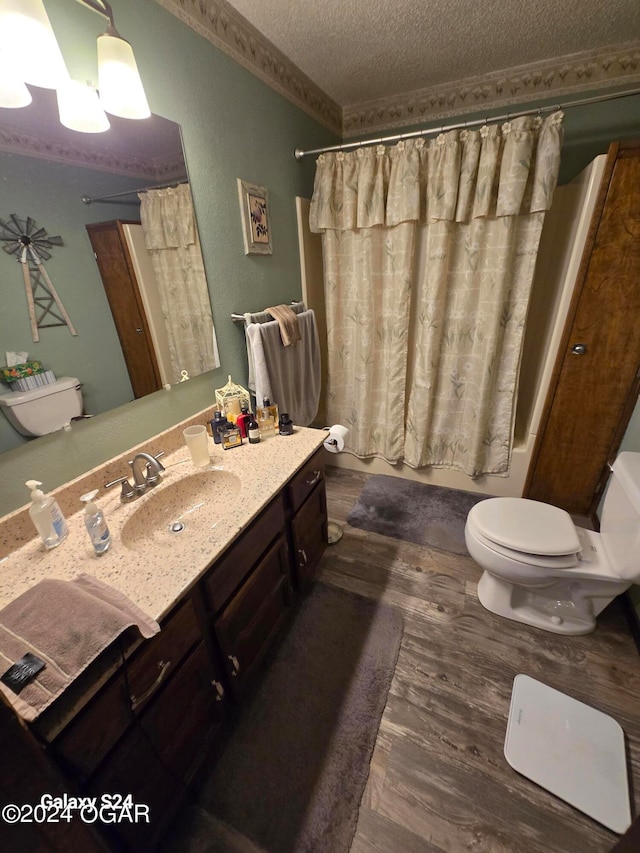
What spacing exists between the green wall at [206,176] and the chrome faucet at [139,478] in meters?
0.10

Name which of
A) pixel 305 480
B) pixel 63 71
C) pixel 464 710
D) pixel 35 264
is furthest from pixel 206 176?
pixel 464 710

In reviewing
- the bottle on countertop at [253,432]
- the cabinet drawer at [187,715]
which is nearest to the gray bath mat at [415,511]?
the bottle on countertop at [253,432]

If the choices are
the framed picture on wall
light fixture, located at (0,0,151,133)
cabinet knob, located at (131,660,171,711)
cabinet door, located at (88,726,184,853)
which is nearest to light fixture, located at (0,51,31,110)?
light fixture, located at (0,0,151,133)

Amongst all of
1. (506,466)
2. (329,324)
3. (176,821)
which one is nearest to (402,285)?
(329,324)

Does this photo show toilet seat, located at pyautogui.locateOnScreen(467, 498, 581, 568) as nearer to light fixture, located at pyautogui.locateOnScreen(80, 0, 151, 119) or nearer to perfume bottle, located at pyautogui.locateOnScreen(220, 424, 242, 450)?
perfume bottle, located at pyautogui.locateOnScreen(220, 424, 242, 450)

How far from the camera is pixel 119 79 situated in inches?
34.2

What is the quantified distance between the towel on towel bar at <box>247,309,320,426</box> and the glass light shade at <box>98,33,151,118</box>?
0.74m

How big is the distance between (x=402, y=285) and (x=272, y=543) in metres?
1.54

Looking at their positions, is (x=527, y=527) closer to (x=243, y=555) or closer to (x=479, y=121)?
(x=243, y=555)

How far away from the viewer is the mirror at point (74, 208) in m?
0.81

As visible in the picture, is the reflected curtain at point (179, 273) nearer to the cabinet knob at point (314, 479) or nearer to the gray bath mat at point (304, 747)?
the cabinet knob at point (314, 479)

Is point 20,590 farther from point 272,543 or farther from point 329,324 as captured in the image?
point 329,324

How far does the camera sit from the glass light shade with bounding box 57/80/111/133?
0.83 metres

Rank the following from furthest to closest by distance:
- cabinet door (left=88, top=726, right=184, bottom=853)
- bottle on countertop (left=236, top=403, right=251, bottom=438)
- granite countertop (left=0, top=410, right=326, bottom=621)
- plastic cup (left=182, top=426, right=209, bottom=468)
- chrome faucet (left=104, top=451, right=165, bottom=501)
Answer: bottle on countertop (left=236, top=403, right=251, bottom=438)
plastic cup (left=182, top=426, right=209, bottom=468)
chrome faucet (left=104, top=451, right=165, bottom=501)
granite countertop (left=0, top=410, right=326, bottom=621)
cabinet door (left=88, top=726, right=184, bottom=853)
